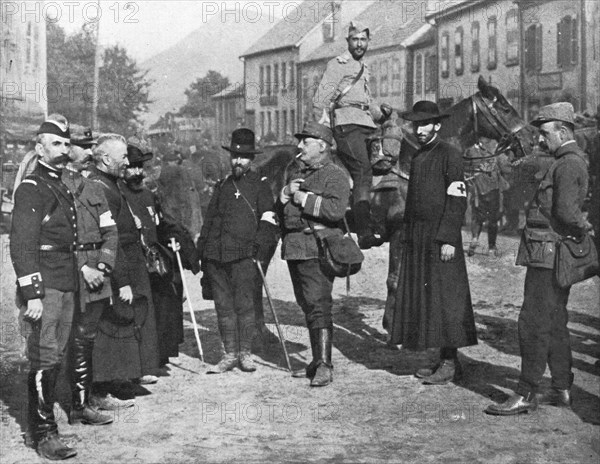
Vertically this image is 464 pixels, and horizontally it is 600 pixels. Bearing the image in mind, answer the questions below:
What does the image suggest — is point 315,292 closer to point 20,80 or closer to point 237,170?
point 237,170

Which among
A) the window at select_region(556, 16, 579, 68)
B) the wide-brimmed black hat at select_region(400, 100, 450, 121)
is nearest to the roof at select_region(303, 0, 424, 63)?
the window at select_region(556, 16, 579, 68)

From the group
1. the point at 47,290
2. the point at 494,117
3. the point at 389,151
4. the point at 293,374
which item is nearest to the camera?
the point at 47,290

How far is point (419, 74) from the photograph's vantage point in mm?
33188

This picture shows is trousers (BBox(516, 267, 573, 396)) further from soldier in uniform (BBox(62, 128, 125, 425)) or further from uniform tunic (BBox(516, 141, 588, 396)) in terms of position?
soldier in uniform (BBox(62, 128, 125, 425))

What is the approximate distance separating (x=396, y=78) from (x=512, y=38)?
8277 millimetres

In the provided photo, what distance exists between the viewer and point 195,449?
17.3ft

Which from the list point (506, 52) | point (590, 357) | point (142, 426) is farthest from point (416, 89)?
point (142, 426)

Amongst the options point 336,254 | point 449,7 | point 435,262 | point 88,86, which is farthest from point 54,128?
point 88,86

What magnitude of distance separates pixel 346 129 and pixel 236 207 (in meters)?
1.89

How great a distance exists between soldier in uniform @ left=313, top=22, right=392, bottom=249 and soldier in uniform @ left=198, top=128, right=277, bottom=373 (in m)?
1.54

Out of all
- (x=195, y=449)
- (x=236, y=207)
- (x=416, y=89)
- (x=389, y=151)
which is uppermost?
(x=416, y=89)

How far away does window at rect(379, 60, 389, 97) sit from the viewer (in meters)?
34.4

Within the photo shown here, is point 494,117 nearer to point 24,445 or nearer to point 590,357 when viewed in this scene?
point 590,357

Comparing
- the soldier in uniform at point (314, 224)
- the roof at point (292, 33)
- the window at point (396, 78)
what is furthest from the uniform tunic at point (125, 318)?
the roof at point (292, 33)
